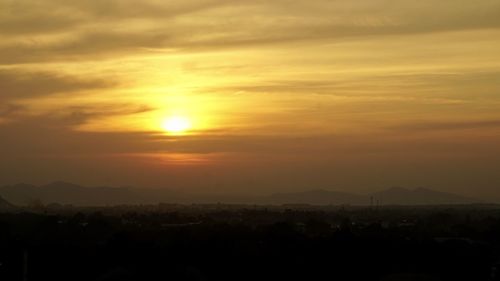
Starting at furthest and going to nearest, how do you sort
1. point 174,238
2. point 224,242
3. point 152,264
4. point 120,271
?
point 174,238 → point 224,242 → point 152,264 → point 120,271

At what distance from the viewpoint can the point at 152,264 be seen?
4719 cm

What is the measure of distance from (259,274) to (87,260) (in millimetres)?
9908

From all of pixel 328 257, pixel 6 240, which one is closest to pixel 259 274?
pixel 328 257

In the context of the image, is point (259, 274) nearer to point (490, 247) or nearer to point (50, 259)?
point (50, 259)

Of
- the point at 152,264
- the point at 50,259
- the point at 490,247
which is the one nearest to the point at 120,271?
the point at 152,264

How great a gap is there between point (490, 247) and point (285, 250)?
14.3 meters

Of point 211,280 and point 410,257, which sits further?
point 410,257

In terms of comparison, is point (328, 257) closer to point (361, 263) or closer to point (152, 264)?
point (361, 263)

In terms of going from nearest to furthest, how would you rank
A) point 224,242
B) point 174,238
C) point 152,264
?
point 152,264 → point 224,242 → point 174,238

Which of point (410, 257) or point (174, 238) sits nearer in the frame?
point (410, 257)

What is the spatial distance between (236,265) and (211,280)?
3760 millimetres

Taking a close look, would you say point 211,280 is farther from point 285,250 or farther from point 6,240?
point 6,240

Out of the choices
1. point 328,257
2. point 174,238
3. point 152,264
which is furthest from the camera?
point 174,238

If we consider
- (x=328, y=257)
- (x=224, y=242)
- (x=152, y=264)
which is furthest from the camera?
(x=224, y=242)
